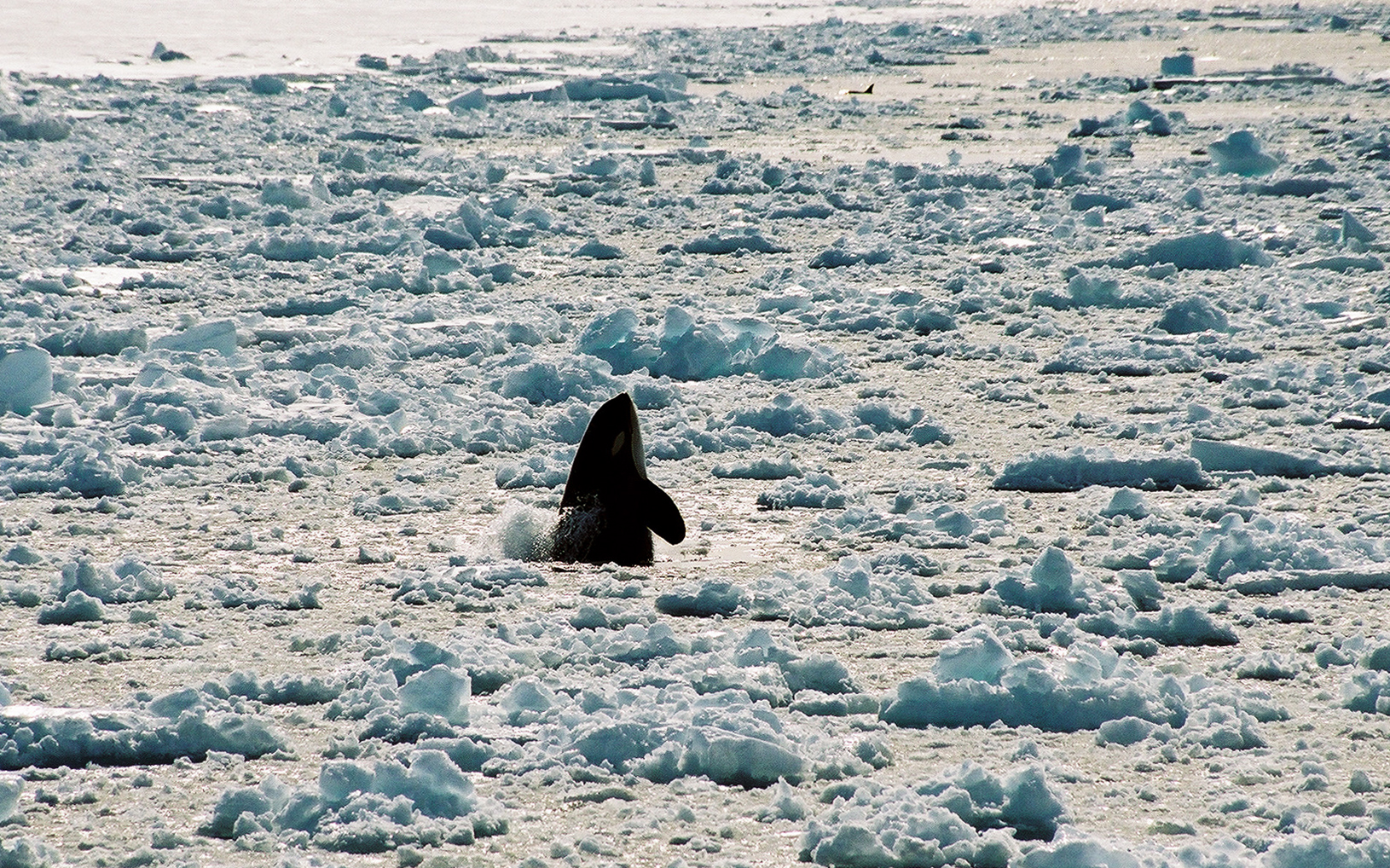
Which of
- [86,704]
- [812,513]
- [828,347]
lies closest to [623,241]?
[828,347]

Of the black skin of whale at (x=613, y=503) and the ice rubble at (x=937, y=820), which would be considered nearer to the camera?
the ice rubble at (x=937, y=820)

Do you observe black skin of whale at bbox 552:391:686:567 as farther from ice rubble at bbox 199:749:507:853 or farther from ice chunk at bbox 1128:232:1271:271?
ice chunk at bbox 1128:232:1271:271

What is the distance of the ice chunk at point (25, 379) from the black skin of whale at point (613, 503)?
2.94 m

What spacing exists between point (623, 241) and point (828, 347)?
3754 millimetres

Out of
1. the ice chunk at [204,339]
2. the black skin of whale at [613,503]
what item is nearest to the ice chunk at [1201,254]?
the ice chunk at [204,339]

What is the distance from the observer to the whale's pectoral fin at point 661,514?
530cm

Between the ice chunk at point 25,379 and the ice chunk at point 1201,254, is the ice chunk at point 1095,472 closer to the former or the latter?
the ice chunk at point 25,379

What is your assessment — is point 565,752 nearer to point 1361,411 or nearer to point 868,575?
point 868,575

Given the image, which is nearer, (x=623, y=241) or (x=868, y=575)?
(x=868, y=575)

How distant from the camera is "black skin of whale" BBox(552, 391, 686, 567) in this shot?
534 cm

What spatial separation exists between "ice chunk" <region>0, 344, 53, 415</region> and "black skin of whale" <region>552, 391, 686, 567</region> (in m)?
2.94

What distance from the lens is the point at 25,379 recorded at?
7332 mm

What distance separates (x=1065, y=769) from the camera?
3793mm

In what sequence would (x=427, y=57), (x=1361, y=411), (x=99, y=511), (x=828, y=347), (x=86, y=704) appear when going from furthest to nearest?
1. (x=427, y=57)
2. (x=828, y=347)
3. (x=1361, y=411)
4. (x=99, y=511)
5. (x=86, y=704)
